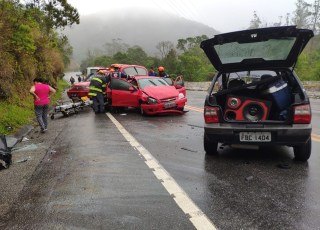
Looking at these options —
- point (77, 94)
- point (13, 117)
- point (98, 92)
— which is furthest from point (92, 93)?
point (77, 94)

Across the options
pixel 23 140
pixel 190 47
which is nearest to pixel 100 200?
pixel 23 140

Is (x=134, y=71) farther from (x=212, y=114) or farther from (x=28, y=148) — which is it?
(x=212, y=114)

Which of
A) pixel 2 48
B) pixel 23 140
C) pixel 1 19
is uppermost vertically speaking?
pixel 1 19

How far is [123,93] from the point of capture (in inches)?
527

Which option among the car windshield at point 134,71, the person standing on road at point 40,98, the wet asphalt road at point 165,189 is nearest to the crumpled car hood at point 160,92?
the car windshield at point 134,71

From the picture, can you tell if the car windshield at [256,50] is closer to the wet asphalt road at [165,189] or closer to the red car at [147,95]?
the wet asphalt road at [165,189]

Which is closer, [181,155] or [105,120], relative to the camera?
[181,155]

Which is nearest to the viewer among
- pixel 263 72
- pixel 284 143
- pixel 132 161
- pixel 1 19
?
pixel 284 143

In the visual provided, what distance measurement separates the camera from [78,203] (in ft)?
13.5

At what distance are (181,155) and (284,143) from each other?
1.87 metres

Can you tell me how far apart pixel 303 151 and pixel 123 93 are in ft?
28.6

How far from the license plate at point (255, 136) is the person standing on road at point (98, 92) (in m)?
8.81

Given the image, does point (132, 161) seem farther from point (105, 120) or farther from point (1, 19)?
point (1, 19)

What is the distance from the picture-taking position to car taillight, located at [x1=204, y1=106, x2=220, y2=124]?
19.2ft
